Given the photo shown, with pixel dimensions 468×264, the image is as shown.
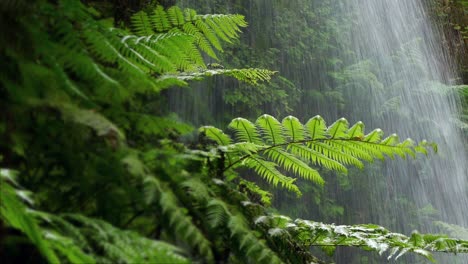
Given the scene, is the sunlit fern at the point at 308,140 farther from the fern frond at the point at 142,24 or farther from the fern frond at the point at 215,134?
the fern frond at the point at 142,24

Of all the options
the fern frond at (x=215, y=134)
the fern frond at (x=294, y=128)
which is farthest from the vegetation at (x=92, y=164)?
the fern frond at (x=294, y=128)

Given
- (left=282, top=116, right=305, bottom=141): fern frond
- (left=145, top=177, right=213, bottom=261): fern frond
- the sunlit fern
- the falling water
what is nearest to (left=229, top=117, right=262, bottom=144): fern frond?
the sunlit fern

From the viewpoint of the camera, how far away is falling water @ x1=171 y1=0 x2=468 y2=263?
752 centimetres

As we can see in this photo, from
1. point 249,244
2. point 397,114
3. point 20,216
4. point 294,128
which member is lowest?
point 397,114

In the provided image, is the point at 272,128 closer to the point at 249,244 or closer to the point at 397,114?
the point at 249,244

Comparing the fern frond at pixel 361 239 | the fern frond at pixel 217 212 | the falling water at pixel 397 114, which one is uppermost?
the fern frond at pixel 217 212

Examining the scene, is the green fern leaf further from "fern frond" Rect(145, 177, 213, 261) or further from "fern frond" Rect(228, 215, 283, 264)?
"fern frond" Rect(145, 177, 213, 261)

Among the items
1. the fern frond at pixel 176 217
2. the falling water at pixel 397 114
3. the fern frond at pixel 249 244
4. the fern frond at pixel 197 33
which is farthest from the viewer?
the falling water at pixel 397 114

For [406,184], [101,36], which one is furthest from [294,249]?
[406,184]

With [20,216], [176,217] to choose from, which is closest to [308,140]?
[176,217]

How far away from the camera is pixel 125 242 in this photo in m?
0.70

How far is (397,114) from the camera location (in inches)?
319

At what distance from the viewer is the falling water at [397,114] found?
7523 millimetres

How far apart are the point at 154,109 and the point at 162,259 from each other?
0.40m
